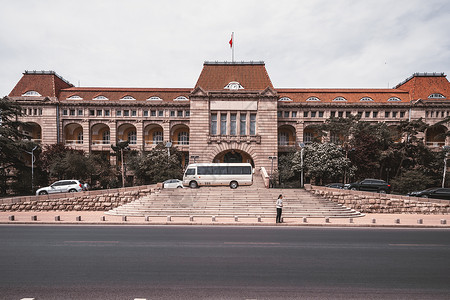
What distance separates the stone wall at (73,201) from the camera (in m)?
21.1

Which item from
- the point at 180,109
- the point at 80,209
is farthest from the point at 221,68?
the point at 80,209

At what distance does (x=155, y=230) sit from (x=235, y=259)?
688 cm

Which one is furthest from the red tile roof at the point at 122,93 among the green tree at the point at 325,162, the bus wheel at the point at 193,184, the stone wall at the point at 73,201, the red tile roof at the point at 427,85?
the red tile roof at the point at 427,85

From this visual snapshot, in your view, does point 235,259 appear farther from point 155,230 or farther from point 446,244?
point 446,244

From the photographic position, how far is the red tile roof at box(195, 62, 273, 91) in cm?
3825

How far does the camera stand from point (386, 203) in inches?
840

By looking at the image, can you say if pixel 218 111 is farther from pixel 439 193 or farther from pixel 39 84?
pixel 39 84

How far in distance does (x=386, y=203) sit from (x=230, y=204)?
14.3 meters

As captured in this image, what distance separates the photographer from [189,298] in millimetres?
6152

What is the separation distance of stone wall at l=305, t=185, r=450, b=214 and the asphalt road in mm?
8216

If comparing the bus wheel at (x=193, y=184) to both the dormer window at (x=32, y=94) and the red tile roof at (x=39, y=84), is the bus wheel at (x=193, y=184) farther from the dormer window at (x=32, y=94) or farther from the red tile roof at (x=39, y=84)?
the dormer window at (x=32, y=94)

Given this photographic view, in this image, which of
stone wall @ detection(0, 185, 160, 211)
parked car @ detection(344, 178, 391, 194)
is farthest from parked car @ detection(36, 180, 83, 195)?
parked car @ detection(344, 178, 391, 194)

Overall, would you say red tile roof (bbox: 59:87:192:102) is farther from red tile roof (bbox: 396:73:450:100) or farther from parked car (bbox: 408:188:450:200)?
red tile roof (bbox: 396:73:450:100)

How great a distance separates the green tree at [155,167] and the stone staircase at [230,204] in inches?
284
